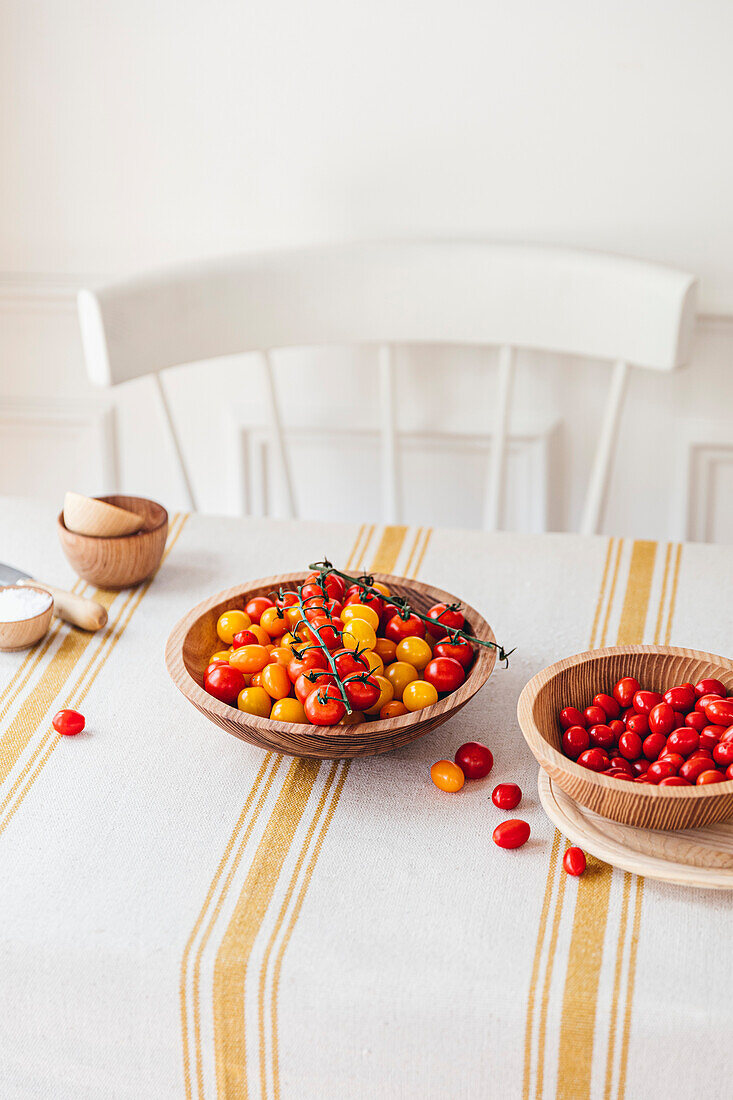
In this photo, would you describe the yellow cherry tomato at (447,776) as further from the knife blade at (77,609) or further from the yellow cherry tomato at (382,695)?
the knife blade at (77,609)

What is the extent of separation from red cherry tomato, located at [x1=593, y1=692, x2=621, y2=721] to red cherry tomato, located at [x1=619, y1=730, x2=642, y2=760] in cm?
4

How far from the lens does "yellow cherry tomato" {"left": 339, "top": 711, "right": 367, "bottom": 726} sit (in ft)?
2.86

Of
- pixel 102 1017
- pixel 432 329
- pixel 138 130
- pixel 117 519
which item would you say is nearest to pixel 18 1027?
pixel 102 1017

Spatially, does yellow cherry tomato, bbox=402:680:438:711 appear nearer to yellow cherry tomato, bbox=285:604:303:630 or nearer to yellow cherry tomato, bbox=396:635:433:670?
yellow cherry tomato, bbox=396:635:433:670

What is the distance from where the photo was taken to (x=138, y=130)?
183cm

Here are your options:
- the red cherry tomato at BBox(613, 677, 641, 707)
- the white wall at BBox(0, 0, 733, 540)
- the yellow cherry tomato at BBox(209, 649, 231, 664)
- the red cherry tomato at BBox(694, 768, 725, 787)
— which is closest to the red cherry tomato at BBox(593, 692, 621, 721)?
the red cherry tomato at BBox(613, 677, 641, 707)

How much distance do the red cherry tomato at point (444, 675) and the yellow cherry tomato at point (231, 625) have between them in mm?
194

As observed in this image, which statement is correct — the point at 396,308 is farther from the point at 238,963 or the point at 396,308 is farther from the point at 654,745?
the point at 238,963

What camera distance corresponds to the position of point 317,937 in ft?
2.49

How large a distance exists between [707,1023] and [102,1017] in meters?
0.42

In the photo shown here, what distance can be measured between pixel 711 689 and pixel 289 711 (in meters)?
0.35

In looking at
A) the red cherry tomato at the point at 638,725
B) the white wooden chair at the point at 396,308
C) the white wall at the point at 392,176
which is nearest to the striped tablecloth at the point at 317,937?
the red cherry tomato at the point at 638,725

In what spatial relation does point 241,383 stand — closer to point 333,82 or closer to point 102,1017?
point 333,82

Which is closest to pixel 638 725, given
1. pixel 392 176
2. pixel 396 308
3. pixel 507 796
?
pixel 507 796
